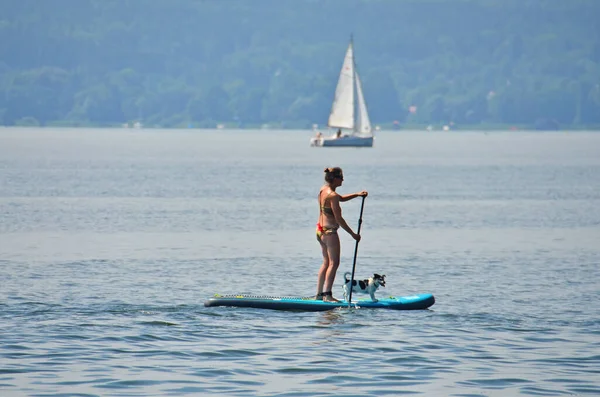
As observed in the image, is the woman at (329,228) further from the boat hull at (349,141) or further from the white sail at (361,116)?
the boat hull at (349,141)

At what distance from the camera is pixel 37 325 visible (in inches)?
864

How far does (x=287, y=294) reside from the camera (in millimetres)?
26516

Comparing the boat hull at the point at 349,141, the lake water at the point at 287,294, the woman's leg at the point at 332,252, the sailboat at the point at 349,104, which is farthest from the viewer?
the boat hull at the point at 349,141

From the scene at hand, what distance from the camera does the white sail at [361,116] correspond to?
134 meters

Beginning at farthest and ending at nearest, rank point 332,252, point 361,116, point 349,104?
point 361,116
point 349,104
point 332,252

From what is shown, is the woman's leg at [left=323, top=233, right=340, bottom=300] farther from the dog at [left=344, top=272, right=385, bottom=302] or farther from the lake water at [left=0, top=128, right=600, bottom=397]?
the lake water at [left=0, top=128, right=600, bottom=397]

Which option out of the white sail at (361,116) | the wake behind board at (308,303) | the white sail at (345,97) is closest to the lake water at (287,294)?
the wake behind board at (308,303)

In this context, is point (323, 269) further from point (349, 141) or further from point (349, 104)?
point (349, 141)

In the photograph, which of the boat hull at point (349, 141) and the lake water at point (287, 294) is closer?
the lake water at point (287, 294)

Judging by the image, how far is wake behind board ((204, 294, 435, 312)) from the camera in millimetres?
23422

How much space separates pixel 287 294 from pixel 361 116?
11143 cm

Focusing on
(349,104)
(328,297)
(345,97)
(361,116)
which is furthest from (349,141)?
(328,297)

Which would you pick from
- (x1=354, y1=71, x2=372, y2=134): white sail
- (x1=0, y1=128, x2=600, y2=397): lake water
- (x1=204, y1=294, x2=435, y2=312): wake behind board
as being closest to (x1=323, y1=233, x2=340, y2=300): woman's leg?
(x1=204, y1=294, x2=435, y2=312): wake behind board

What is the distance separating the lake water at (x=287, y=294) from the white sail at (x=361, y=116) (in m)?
79.5
